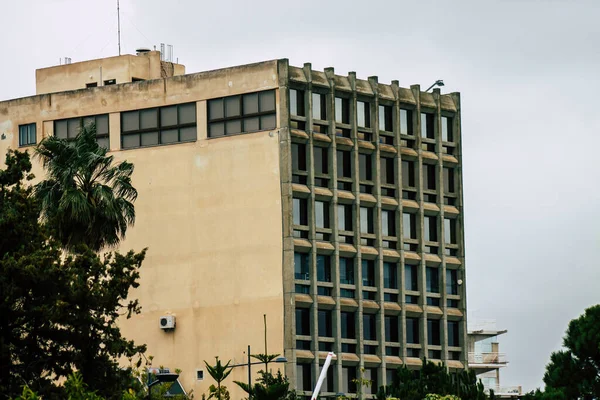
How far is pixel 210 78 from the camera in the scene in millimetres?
103750

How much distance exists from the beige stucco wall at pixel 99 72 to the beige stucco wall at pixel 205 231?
12.5 feet

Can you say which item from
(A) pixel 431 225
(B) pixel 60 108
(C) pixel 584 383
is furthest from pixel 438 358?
(B) pixel 60 108

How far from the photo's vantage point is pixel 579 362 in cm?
9694

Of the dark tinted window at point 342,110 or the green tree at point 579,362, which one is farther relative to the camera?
the dark tinted window at point 342,110

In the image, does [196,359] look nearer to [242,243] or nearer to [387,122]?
[242,243]

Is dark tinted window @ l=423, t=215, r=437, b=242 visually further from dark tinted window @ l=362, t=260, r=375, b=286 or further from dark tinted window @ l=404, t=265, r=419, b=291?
dark tinted window @ l=362, t=260, r=375, b=286

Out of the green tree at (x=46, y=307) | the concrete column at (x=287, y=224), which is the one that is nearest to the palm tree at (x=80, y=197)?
the green tree at (x=46, y=307)

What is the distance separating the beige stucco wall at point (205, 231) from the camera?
101 meters

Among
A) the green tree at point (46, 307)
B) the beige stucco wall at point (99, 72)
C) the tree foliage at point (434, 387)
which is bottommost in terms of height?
the tree foliage at point (434, 387)

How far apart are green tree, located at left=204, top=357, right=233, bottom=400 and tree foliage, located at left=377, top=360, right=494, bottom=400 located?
8193mm

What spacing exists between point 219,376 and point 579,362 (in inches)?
745

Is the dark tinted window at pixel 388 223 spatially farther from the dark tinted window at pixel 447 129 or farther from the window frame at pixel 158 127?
the window frame at pixel 158 127

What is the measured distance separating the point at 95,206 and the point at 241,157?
19.2 meters

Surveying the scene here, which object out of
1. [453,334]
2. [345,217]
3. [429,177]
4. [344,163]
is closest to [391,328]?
[453,334]
